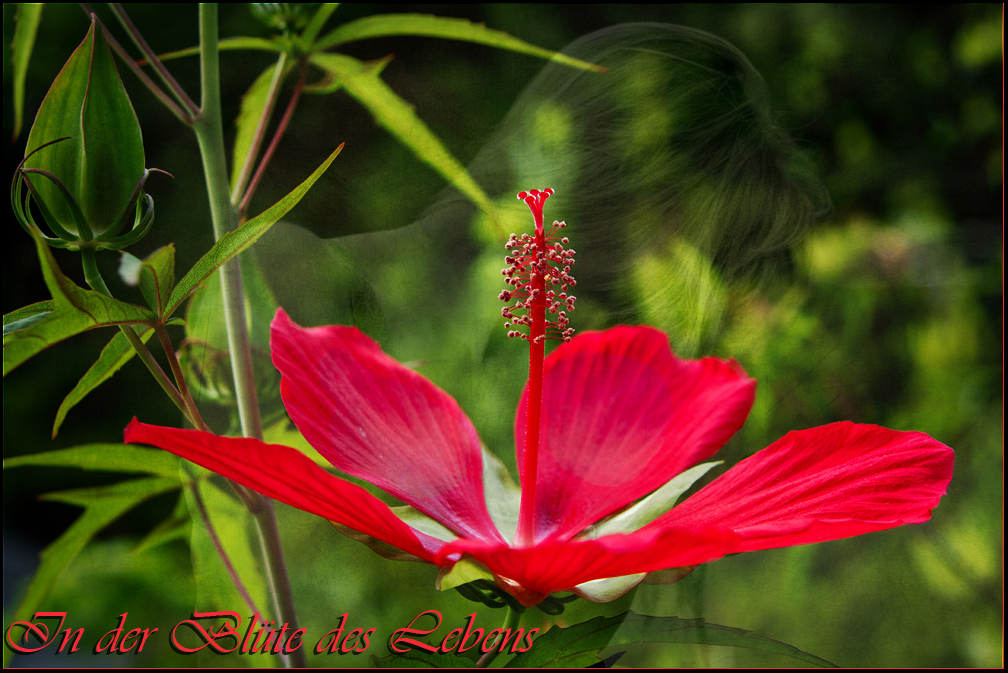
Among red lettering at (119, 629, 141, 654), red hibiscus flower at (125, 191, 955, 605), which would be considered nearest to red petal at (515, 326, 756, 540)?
red hibiscus flower at (125, 191, 955, 605)

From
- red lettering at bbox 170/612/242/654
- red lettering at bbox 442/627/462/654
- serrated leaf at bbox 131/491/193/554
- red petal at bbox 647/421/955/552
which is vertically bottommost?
serrated leaf at bbox 131/491/193/554

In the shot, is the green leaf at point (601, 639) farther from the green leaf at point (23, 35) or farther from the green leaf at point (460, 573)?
the green leaf at point (23, 35)

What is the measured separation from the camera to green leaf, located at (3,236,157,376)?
0.11 metres

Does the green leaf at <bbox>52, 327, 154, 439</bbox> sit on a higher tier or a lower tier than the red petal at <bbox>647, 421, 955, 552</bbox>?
higher

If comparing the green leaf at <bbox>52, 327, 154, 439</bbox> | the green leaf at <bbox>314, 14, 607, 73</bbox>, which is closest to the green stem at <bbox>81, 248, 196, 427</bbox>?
the green leaf at <bbox>52, 327, 154, 439</bbox>

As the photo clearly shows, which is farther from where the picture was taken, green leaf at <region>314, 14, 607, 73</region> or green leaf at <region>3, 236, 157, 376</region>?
green leaf at <region>314, 14, 607, 73</region>

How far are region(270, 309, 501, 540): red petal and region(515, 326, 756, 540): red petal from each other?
0.06 ft

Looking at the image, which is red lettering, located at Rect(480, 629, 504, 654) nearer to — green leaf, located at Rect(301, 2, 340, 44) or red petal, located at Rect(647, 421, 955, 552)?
red petal, located at Rect(647, 421, 955, 552)

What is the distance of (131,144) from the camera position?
14cm

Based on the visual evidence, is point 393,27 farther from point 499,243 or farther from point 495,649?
point 495,649

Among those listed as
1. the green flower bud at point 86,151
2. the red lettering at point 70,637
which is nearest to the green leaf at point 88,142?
the green flower bud at point 86,151

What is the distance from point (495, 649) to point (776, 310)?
159 mm

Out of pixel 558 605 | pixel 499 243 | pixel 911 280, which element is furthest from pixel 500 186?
pixel 911 280

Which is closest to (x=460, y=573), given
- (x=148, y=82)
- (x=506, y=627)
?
(x=506, y=627)
